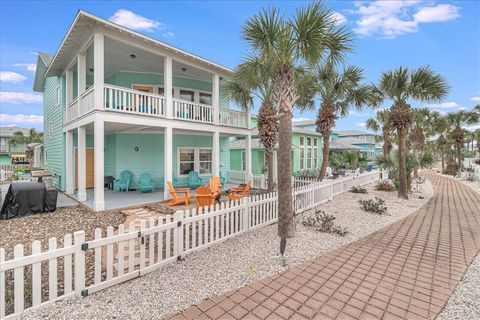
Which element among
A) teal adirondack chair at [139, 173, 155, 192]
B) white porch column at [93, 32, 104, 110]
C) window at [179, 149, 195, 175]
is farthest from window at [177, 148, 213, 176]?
white porch column at [93, 32, 104, 110]

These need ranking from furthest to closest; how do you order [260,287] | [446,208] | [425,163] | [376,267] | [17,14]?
[425,163], [17,14], [446,208], [376,267], [260,287]

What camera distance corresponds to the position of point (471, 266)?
175 inches

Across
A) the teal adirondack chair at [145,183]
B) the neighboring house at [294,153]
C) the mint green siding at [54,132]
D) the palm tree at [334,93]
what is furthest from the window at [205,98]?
the mint green siding at [54,132]

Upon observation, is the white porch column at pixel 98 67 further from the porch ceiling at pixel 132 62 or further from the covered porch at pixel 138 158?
the covered porch at pixel 138 158

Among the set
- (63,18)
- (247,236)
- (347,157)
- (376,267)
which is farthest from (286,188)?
(347,157)

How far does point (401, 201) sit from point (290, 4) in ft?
34.2

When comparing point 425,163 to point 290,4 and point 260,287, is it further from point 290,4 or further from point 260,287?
point 260,287

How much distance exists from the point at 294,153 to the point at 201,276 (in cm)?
1717

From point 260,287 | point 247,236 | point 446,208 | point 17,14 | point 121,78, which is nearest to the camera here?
point 260,287

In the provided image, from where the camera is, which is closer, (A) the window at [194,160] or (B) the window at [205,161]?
(A) the window at [194,160]

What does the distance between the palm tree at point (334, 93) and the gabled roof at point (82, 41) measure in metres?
5.23

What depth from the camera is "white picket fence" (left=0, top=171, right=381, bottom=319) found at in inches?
116

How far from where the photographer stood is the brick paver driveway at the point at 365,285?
304cm

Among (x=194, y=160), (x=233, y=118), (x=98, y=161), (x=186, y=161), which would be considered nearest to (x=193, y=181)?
(x=186, y=161)
